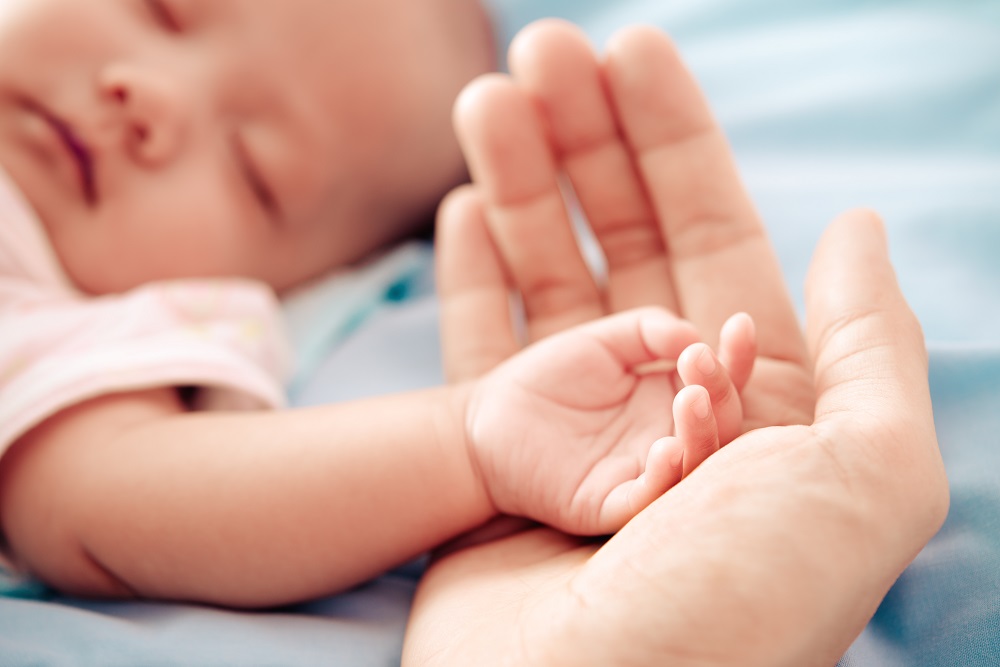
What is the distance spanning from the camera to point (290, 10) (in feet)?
3.30

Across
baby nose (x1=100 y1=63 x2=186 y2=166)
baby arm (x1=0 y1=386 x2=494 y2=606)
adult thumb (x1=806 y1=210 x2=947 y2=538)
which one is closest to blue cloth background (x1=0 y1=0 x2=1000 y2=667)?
baby arm (x1=0 y1=386 x2=494 y2=606)

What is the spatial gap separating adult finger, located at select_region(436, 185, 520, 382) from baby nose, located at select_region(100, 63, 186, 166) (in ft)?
1.15

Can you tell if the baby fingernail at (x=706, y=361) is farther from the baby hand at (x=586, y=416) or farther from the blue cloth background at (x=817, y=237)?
the blue cloth background at (x=817, y=237)

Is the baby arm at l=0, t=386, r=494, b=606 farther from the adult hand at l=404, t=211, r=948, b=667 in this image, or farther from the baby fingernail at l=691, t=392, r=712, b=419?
the baby fingernail at l=691, t=392, r=712, b=419

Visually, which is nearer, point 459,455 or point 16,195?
point 459,455

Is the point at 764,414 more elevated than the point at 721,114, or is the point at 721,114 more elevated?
the point at 721,114

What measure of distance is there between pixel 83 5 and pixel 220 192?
27cm

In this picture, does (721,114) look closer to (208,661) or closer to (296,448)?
(296,448)

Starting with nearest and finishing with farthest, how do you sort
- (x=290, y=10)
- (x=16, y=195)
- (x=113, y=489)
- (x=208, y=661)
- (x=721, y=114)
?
(x=208, y=661) < (x=113, y=489) < (x=16, y=195) < (x=290, y=10) < (x=721, y=114)

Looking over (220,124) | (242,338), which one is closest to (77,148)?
(220,124)

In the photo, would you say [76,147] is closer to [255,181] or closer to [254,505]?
[255,181]

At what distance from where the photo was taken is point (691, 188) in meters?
0.78

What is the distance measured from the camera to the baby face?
909mm

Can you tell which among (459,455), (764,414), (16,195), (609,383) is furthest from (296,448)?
(16,195)
